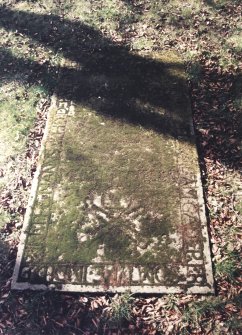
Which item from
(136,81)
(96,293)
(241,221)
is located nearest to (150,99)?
(136,81)

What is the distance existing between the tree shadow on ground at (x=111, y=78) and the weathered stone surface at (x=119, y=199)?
0.08 ft

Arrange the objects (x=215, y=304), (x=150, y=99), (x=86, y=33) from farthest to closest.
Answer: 1. (x=86, y=33)
2. (x=150, y=99)
3. (x=215, y=304)

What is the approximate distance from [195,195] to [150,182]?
55cm

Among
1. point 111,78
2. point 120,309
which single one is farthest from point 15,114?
point 120,309

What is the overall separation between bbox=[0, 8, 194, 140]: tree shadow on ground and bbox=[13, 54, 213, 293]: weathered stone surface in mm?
23

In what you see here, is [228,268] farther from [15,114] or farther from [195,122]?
[15,114]

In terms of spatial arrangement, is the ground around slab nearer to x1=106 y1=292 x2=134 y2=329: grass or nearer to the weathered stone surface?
x1=106 y1=292 x2=134 y2=329: grass

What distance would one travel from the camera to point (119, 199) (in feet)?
13.5

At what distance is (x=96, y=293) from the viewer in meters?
3.54

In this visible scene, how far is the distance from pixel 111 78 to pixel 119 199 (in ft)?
7.46

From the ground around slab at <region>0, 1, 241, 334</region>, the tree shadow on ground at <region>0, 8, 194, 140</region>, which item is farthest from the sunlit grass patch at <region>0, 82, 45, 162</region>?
the tree shadow on ground at <region>0, 8, 194, 140</region>

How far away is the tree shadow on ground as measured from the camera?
498 cm

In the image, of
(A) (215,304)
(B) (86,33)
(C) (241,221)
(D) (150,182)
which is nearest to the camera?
(A) (215,304)

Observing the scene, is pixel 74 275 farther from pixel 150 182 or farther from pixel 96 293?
pixel 150 182
